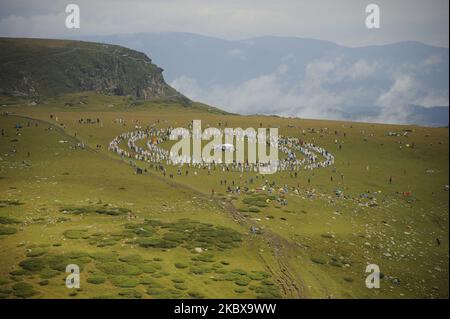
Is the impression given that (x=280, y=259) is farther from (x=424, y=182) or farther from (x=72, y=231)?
(x=424, y=182)

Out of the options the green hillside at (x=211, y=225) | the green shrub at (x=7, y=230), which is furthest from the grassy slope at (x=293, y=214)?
the green shrub at (x=7, y=230)

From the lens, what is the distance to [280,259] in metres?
56.2

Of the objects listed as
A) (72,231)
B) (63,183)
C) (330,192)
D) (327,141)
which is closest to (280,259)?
(72,231)

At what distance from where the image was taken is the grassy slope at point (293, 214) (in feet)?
175

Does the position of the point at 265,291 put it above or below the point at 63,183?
below

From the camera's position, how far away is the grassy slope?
175 feet

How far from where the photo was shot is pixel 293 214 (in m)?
75.1

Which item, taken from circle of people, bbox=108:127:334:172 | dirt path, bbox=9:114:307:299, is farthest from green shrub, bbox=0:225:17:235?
circle of people, bbox=108:127:334:172

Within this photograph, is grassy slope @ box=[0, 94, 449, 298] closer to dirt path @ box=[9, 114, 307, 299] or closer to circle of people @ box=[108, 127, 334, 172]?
dirt path @ box=[9, 114, 307, 299]

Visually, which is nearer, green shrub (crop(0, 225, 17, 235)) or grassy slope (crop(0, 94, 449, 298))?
grassy slope (crop(0, 94, 449, 298))

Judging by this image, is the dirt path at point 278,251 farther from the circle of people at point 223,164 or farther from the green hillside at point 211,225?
the circle of people at point 223,164
